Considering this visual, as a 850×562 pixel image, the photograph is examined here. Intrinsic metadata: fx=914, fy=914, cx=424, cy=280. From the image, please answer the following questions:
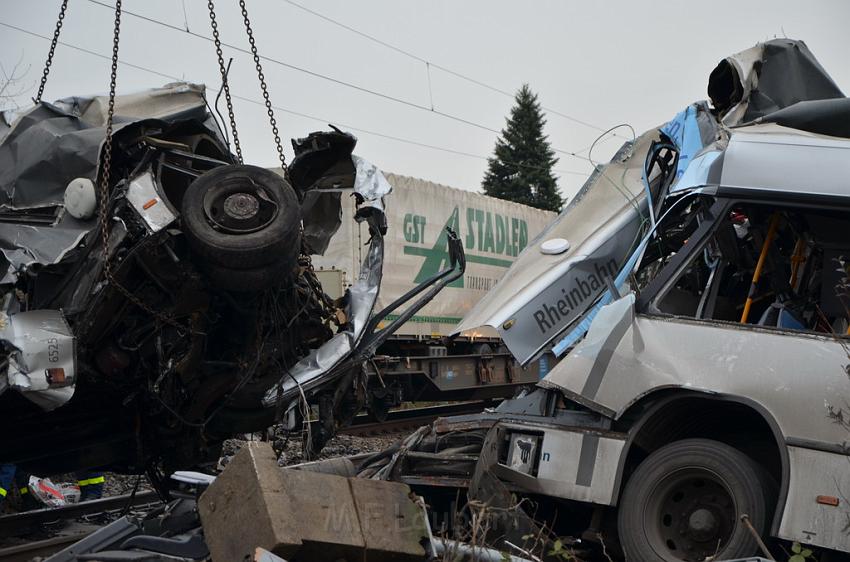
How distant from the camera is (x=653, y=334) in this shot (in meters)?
4.60

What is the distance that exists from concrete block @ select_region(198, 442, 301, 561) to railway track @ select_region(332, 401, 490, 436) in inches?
306

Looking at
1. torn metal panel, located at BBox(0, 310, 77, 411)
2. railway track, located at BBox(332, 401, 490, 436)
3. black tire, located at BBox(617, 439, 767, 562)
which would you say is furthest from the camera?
railway track, located at BBox(332, 401, 490, 436)

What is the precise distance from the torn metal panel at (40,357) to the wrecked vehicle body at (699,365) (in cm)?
187

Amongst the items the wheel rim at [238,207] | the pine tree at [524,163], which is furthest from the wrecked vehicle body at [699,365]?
the pine tree at [524,163]

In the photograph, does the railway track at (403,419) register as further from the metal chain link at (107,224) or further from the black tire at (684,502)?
the black tire at (684,502)

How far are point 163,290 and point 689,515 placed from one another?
3.43 metres

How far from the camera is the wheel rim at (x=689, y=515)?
4234 millimetres

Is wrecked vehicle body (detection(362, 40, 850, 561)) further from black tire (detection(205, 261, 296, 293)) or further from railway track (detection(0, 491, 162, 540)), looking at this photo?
railway track (detection(0, 491, 162, 540))

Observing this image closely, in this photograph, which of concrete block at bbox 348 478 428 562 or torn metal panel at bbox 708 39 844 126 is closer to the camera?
concrete block at bbox 348 478 428 562

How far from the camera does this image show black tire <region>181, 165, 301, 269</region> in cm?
563

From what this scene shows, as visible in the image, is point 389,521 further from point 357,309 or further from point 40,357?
point 357,309

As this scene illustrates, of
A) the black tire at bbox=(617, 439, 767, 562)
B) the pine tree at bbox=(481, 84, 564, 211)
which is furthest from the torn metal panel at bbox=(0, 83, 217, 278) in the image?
the pine tree at bbox=(481, 84, 564, 211)

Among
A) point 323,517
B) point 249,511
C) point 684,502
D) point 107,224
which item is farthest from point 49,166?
point 684,502

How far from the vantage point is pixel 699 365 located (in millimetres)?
4367
